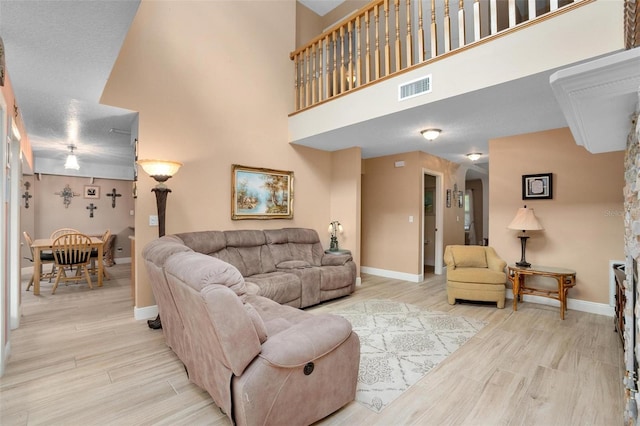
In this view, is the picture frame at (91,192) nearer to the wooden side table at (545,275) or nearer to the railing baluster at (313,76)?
Result: the railing baluster at (313,76)

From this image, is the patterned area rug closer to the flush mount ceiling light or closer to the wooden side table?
the wooden side table

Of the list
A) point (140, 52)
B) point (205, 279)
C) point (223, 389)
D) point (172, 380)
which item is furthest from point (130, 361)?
point (140, 52)

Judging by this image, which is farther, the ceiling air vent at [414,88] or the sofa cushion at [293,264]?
the sofa cushion at [293,264]

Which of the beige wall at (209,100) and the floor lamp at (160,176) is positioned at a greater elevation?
the beige wall at (209,100)

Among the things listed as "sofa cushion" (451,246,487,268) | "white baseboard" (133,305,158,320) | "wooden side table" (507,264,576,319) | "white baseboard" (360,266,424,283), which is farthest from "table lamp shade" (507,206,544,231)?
"white baseboard" (133,305,158,320)

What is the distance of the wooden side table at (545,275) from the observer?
3435mm

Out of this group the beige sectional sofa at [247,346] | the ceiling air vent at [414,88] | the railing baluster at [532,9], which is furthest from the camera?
the ceiling air vent at [414,88]

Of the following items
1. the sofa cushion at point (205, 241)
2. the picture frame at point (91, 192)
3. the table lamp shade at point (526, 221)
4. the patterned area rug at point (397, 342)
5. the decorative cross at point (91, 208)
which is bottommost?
the patterned area rug at point (397, 342)

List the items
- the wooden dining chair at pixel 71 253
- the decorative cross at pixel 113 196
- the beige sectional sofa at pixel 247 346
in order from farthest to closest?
the decorative cross at pixel 113 196 < the wooden dining chair at pixel 71 253 < the beige sectional sofa at pixel 247 346

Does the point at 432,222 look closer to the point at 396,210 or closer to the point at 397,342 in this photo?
the point at 396,210

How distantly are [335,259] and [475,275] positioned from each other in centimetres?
184

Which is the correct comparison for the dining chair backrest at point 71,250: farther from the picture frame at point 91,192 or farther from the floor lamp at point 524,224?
the floor lamp at point 524,224

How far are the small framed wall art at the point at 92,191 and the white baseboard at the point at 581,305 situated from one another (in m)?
8.88

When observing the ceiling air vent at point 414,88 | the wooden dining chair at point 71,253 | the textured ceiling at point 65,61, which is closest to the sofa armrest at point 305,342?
the textured ceiling at point 65,61
